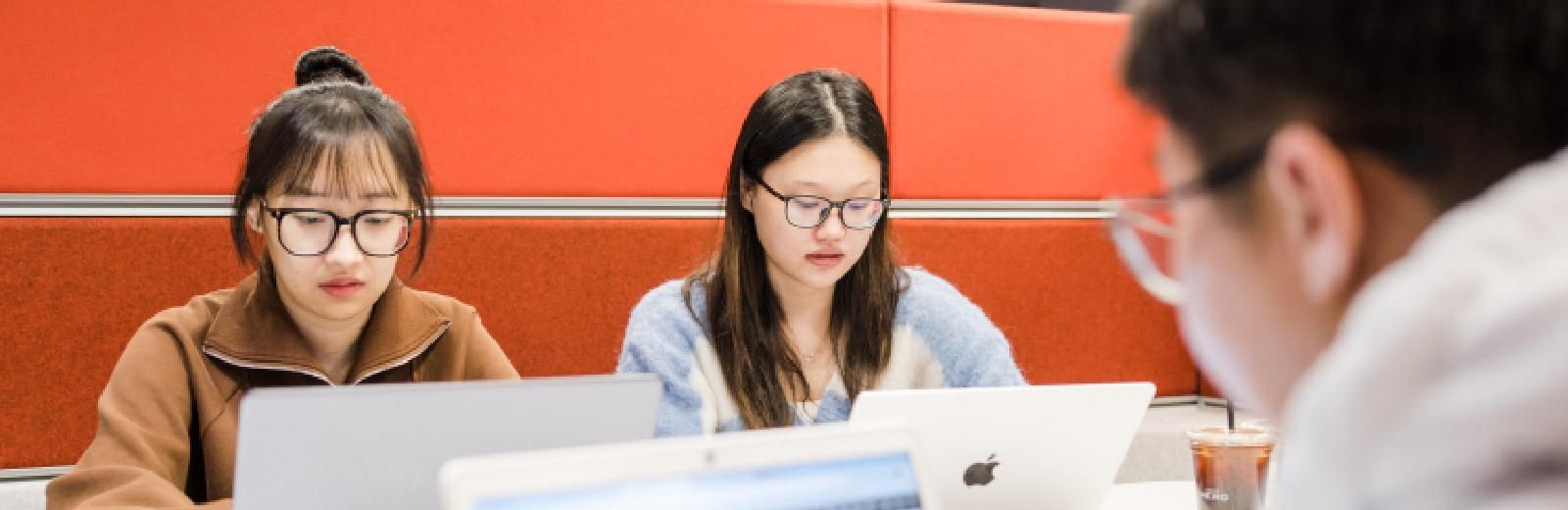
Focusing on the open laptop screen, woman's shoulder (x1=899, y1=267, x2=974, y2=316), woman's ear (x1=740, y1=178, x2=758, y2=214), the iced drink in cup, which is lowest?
the iced drink in cup

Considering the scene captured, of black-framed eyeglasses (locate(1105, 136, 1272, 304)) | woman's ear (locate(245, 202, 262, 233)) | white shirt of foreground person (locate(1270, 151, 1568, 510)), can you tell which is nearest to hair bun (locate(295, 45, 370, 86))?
woman's ear (locate(245, 202, 262, 233))

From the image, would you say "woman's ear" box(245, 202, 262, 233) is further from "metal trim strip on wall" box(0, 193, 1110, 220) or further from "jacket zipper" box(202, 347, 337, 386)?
"metal trim strip on wall" box(0, 193, 1110, 220)

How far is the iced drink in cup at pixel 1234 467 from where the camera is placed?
1.17 m

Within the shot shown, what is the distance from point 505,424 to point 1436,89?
24.4 inches

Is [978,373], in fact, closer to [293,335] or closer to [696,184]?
[696,184]

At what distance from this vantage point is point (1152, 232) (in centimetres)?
56

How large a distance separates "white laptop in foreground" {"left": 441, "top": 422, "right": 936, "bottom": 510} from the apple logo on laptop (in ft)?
1.18

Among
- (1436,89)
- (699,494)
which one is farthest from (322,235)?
(1436,89)

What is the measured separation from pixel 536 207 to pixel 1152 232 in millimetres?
1400

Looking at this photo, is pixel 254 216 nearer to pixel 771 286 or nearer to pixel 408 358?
pixel 408 358

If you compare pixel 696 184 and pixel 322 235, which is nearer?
pixel 322 235

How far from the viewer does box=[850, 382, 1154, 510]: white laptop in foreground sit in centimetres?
105

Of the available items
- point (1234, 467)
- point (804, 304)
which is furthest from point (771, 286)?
point (1234, 467)

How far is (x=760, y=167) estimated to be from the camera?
168cm
